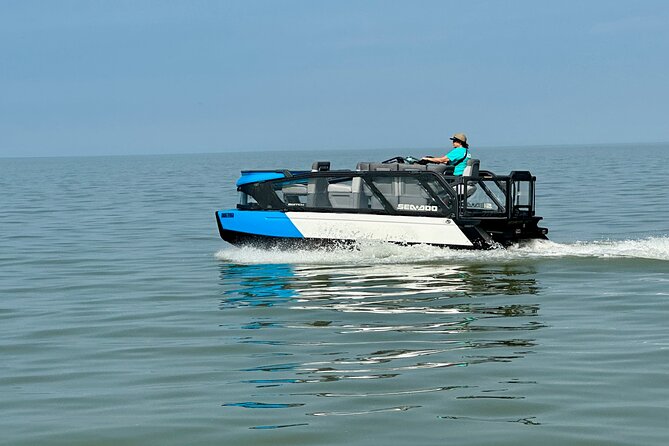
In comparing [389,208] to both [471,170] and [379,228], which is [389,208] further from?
[471,170]

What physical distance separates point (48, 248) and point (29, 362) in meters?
11.8

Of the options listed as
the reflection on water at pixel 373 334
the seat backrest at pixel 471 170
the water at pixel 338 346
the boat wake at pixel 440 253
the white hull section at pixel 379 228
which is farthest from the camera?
the seat backrest at pixel 471 170

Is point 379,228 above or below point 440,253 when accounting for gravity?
above

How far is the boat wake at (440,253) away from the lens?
54.7 ft

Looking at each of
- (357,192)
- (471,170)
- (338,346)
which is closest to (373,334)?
(338,346)

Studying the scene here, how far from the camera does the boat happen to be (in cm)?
1692

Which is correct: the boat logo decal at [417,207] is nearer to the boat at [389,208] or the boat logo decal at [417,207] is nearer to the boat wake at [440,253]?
the boat at [389,208]

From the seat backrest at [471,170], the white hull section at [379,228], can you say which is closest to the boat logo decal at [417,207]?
the white hull section at [379,228]

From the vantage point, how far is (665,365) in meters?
9.19

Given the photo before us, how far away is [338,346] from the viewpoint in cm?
1041

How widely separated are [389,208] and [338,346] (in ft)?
22.8

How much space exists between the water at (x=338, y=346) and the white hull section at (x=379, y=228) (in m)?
0.22

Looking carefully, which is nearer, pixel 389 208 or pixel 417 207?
pixel 417 207

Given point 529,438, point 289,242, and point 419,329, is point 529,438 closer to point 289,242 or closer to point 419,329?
point 419,329
